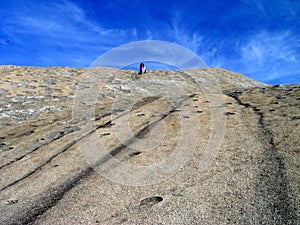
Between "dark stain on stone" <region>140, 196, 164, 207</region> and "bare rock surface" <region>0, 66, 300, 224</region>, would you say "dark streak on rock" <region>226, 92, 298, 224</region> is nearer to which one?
"bare rock surface" <region>0, 66, 300, 224</region>

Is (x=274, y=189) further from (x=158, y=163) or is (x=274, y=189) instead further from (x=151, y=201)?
(x=158, y=163)

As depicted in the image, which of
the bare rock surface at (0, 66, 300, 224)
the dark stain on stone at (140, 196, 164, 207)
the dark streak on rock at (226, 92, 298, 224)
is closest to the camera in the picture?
the dark streak on rock at (226, 92, 298, 224)

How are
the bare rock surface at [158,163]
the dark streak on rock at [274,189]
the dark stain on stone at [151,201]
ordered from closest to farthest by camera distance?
the dark streak on rock at [274,189] → the bare rock surface at [158,163] → the dark stain on stone at [151,201]

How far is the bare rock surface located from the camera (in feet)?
14.2

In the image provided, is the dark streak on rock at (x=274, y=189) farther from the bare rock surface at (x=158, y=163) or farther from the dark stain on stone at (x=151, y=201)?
the dark stain on stone at (x=151, y=201)

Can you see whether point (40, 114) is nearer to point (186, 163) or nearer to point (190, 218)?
point (186, 163)

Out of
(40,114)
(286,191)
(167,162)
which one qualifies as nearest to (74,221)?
(167,162)

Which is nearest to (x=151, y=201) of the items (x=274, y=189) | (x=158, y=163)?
(x=158, y=163)

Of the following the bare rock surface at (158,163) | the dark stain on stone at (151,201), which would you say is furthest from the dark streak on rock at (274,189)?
the dark stain on stone at (151,201)

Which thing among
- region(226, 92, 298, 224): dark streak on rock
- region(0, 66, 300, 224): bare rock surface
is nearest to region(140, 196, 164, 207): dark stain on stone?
region(0, 66, 300, 224): bare rock surface

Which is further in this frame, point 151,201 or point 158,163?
point 158,163

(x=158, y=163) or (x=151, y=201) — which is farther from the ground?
(x=158, y=163)

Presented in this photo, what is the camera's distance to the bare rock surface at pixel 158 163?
4.33 meters

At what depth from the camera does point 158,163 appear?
626 centimetres
